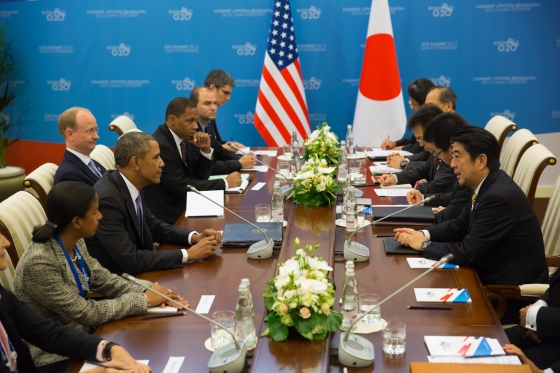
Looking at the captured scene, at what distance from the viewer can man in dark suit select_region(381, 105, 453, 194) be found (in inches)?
173

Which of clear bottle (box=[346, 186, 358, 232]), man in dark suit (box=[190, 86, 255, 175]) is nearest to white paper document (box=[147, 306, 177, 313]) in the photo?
clear bottle (box=[346, 186, 358, 232])

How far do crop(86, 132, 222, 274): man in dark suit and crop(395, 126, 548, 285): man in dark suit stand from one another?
116 cm

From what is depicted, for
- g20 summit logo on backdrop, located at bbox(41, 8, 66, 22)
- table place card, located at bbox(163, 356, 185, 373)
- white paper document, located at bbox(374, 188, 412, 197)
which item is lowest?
white paper document, located at bbox(374, 188, 412, 197)

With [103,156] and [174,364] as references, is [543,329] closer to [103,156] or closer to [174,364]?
[174,364]

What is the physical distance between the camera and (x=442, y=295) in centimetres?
278

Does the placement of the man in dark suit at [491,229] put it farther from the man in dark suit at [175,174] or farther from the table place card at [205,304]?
the man in dark suit at [175,174]

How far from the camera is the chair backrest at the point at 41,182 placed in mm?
3895

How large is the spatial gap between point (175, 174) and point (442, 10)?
369 centimetres

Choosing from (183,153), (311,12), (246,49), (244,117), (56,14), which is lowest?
(244,117)

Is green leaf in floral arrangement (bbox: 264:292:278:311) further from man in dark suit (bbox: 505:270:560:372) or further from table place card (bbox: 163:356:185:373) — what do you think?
man in dark suit (bbox: 505:270:560:372)

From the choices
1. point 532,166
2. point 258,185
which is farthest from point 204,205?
point 532,166

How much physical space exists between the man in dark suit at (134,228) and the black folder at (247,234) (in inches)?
2.8

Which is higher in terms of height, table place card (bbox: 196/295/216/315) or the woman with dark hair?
the woman with dark hair

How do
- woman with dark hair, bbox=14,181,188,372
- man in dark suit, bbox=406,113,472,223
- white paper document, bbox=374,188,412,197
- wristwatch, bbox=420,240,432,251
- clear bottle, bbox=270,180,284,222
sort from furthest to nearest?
white paper document, bbox=374,188,412,197, man in dark suit, bbox=406,113,472,223, clear bottle, bbox=270,180,284,222, wristwatch, bbox=420,240,432,251, woman with dark hair, bbox=14,181,188,372
